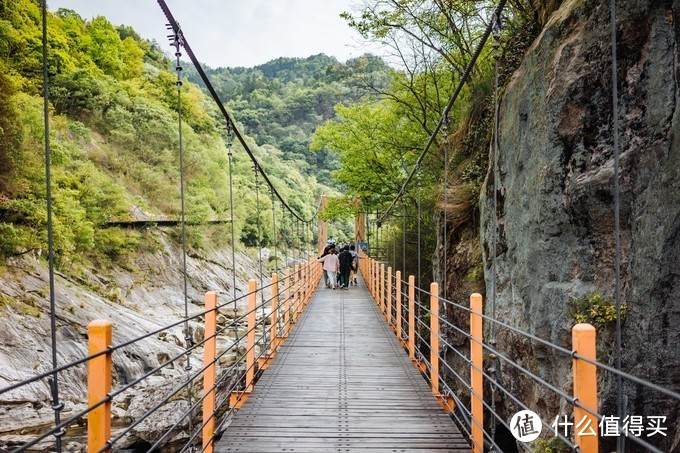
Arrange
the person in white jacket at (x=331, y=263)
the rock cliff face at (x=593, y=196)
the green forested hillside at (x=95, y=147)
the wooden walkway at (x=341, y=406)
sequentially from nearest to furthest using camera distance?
the wooden walkway at (x=341, y=406) < the rock cliff face at (x=593, y=196) < the green forested hillside at (x=95, y=147) < the person in white jacket at (x=331, y=263)

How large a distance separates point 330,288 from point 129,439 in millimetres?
6056

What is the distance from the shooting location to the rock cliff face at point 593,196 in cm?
293

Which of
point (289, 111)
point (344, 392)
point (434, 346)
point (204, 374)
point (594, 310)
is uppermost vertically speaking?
point (289, 111)

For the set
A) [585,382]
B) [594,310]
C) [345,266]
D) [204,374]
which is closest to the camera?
[585,382]

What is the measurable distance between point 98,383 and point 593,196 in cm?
337

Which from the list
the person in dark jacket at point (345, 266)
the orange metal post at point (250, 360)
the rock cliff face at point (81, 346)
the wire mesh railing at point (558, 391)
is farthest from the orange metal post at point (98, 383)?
the person in dark jacket at point (345, 266)

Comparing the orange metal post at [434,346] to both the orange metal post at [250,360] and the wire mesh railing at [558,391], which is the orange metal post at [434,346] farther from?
the orange metal post at [250,360]

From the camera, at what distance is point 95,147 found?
59.9 feet

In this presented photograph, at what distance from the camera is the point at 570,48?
3.84 m

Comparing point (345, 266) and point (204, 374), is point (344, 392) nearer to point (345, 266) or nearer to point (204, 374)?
point (204, 374)

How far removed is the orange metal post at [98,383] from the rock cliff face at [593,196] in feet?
9.79

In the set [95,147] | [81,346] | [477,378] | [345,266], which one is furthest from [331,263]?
[95,147]

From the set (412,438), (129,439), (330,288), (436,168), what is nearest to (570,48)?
(412,438)

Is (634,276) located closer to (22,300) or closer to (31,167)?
(22,300)
